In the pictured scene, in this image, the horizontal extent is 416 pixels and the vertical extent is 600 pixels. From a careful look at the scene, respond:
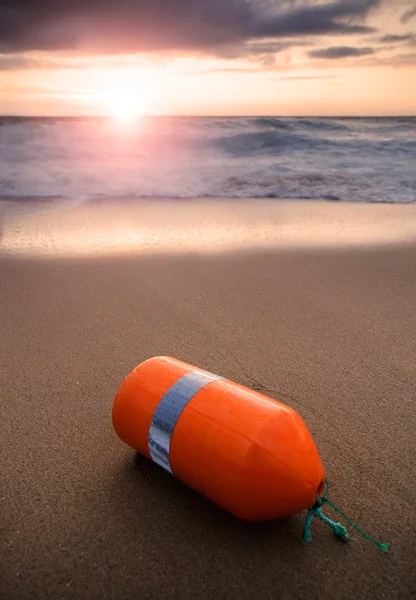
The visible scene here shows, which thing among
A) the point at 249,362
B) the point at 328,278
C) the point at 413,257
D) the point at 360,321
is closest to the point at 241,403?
the point at 249,362

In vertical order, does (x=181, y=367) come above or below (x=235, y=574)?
above

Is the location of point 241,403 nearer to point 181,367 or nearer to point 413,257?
point 181,367

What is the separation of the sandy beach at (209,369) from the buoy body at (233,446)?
0.21m

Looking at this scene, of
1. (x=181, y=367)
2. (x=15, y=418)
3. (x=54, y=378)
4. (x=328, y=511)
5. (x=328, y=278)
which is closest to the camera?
(x=328, y=511)

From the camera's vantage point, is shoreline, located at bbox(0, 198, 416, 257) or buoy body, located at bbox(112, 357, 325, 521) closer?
buoy body, located at bbox(112, 357, 325, 521)

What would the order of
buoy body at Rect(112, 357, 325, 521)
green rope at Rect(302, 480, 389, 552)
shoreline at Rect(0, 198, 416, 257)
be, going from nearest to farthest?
buoy body at Rect(112, 357, 325, 521), green rope at Rect(302, 480, 389, 552), shoreline at Rect(0, 198, 416, 257)

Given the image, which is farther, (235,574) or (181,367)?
(181,367)

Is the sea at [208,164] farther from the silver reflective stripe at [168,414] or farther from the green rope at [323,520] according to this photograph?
the green rope at [323,520]

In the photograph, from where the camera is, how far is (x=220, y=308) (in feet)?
14.4

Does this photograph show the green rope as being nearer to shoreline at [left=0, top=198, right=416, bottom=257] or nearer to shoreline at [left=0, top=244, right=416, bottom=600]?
shoreline at [left=0, top=244, right=416, bottom=600]

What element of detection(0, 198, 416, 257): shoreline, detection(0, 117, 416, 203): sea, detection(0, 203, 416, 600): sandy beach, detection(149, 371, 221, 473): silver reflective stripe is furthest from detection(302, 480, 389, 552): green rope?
detection(0, 117, 416, 203): sea

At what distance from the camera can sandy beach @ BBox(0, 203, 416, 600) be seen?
6.54ft

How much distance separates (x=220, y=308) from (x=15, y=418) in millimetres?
1934

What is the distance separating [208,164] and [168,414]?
13.8 metres
